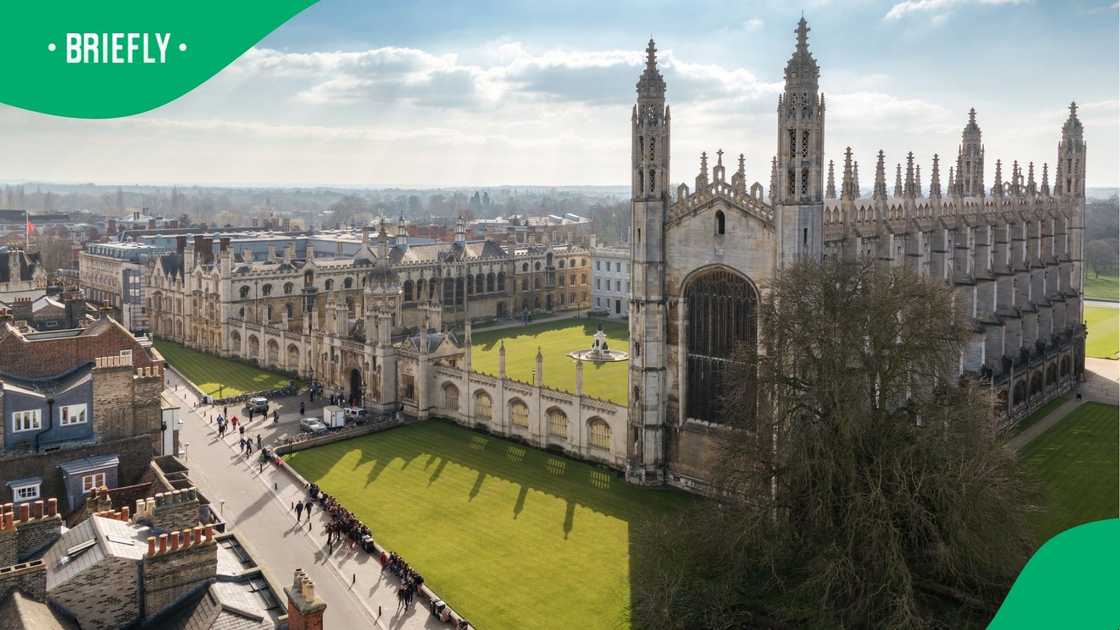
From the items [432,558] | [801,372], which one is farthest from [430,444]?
[801,372]

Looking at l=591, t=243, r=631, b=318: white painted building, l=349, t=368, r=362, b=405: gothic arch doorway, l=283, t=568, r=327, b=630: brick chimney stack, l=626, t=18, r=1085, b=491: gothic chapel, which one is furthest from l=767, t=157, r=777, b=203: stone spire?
l=591, t=243, r=631, b=318: white painted building

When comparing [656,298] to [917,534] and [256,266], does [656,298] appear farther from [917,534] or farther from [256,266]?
[256,266]

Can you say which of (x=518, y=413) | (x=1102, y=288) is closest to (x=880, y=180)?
(x=518, y=413)

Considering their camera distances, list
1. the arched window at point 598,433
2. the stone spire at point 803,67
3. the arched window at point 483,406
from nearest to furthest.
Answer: the stone spire at point 803,67, the arched window at point 598,433, the arched window at point 483,406

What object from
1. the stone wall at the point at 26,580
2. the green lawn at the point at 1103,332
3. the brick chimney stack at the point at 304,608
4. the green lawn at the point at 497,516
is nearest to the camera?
the stone wall at the point at 26,580

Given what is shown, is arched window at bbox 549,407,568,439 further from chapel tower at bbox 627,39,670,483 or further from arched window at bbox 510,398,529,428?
chapel tower at bbox 627,39,670,483

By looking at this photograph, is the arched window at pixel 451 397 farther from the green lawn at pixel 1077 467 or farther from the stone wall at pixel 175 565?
the stone wall at pixel 175 565

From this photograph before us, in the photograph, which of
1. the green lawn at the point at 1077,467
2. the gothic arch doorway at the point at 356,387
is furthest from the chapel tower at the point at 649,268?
the gothic arch doorway at the point at 356,387

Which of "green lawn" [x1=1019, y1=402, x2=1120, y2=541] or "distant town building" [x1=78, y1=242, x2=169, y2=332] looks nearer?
"green lawn" [x1=1019, y1=402, x2=1120, y2=541]
